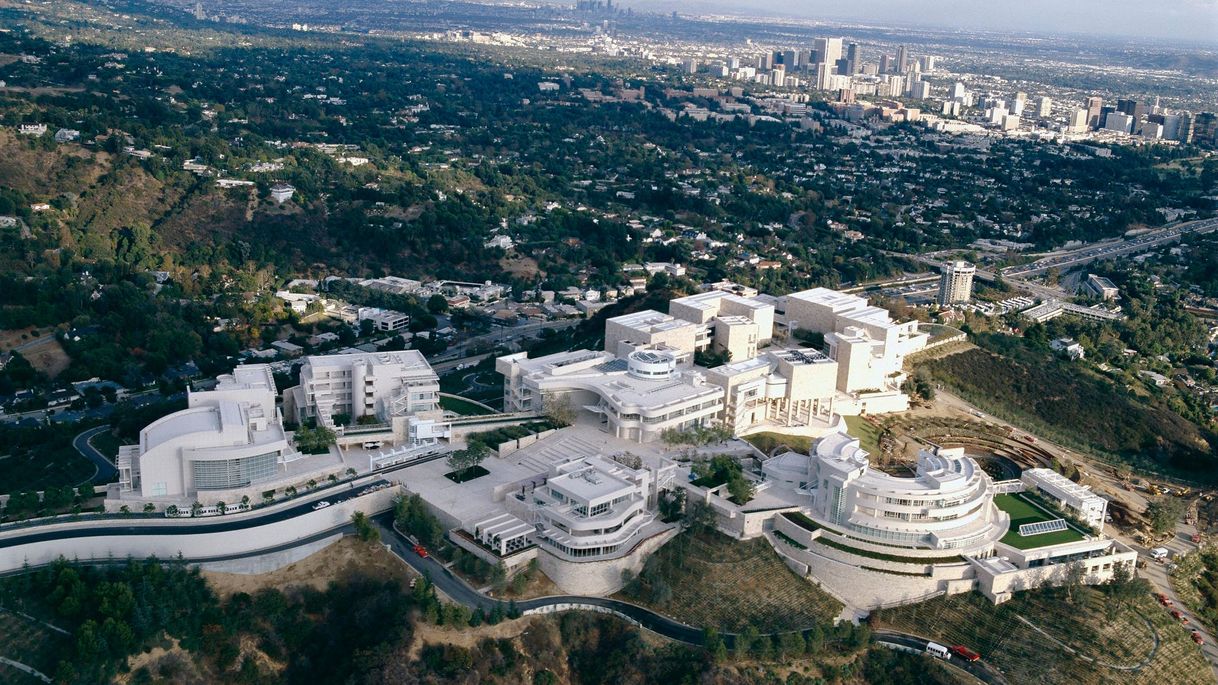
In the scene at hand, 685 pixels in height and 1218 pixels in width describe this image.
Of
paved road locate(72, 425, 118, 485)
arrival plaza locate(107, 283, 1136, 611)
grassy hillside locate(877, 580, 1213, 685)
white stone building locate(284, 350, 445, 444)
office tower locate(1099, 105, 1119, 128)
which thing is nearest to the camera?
grassy hillside locate(877, 580, 1213, 685)

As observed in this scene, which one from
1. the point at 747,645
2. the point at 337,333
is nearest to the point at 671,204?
the point at 337,333

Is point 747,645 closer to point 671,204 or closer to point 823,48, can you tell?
point 671,204

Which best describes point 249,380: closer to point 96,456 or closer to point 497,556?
point 96,456

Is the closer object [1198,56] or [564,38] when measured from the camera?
[564,38]

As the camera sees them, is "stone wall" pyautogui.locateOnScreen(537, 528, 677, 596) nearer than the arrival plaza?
Yes

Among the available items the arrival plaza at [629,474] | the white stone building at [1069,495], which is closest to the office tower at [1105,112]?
the arrival plaza at [629,474]

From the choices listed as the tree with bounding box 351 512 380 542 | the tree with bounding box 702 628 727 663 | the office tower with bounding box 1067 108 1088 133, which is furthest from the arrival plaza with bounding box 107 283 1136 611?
the office tower with bounding box 1067 108 1088 133

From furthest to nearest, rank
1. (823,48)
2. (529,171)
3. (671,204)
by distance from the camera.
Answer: (823,48), (529,171), (671,204)

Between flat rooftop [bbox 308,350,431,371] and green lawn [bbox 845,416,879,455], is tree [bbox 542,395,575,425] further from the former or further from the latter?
green lawn [bbox 845,416,879,455]

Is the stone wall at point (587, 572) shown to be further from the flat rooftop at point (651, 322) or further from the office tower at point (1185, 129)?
the office tower at point (1185, 129)
